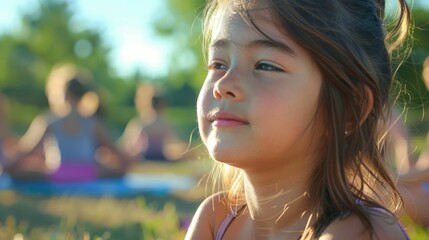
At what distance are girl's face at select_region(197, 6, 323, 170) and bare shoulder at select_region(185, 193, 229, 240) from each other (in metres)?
0.40

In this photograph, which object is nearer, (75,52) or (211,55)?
(211,55)

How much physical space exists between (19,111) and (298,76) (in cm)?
3323

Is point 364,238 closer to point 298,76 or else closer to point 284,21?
point 298,76

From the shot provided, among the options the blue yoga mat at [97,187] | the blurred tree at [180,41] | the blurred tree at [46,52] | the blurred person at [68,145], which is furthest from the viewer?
the blurred tree at [180,41]

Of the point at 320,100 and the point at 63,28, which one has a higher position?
the point at 63,28

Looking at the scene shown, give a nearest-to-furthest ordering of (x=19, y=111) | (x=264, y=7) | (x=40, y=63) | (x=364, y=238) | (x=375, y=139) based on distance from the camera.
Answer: (x=364, y=238) < (x=264, y=7) < (x=375, y=139) < (x=19, y=111) < (x=40, y=63)

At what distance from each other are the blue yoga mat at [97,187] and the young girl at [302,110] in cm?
610

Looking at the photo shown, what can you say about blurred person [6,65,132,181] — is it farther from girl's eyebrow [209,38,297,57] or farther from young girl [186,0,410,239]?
girl's eyebrow [209,38,297,57]

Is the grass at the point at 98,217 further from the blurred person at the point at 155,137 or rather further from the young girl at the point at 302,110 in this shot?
the blurred person at the point at 155,137

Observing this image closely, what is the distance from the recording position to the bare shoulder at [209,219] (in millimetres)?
2523

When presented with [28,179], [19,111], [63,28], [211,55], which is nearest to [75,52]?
[63,28]

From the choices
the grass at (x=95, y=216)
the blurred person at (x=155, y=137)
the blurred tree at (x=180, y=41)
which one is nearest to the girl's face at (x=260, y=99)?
the grass at (x=95, y=216)

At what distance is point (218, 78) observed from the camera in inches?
87.0

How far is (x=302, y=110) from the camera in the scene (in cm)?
213
